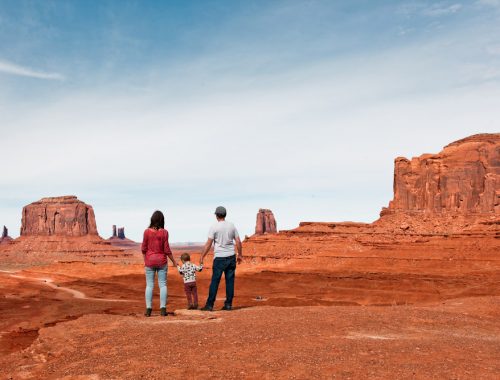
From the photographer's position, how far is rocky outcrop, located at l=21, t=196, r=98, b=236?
145125 millimetres

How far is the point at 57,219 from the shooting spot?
145625mm

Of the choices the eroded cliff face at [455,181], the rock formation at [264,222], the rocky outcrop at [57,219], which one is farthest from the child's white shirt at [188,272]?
the rock formation at [264,222]

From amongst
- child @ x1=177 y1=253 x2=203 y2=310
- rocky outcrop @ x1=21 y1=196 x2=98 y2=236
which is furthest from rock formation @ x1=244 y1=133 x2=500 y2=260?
rocky outcrop @ x1=21 y1=196 x2=98 y2=236

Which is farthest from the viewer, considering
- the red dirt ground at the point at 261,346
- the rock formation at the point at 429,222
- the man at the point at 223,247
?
the rock formation at the point at 429,222

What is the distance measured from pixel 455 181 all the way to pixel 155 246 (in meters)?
84.3

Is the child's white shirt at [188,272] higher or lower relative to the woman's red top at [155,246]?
lower

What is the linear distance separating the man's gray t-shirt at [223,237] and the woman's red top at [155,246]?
110 cm

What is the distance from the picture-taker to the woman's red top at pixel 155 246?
1025 centimetres

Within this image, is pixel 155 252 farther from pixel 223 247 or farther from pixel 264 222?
pixel 264 222

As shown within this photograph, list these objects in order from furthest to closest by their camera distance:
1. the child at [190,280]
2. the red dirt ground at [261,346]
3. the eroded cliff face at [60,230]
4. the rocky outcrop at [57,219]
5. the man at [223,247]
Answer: the rocky outcrop at [57,219] → the eroded cliff face at [60,230] → the child at [190,280] → the man at [223,247] → the red dirt ground at [261,346]

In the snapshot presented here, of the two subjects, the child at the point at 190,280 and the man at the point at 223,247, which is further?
the child at the point at 190,280

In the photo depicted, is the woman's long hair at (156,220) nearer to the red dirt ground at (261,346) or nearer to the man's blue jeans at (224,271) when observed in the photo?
the man's blue jeans at (224,271)

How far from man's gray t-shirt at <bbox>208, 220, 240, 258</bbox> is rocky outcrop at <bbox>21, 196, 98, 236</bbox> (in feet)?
474

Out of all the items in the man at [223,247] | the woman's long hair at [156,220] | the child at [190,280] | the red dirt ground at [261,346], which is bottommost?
the red dirt ground at [261,346]
